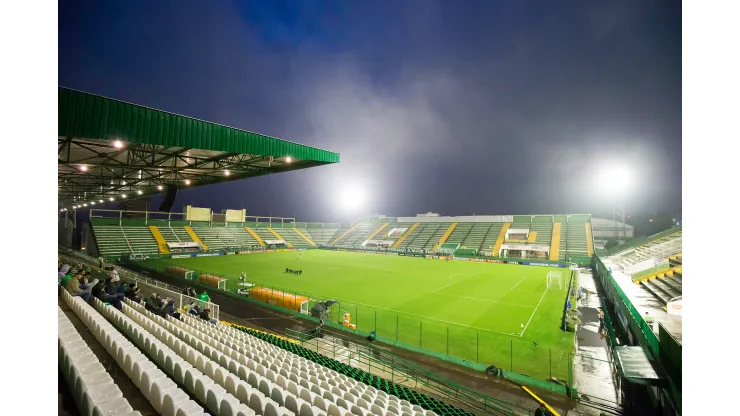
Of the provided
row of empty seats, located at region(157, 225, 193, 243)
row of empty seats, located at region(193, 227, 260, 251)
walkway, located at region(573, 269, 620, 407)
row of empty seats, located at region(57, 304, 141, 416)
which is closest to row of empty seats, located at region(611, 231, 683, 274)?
walkway, located at region(573, 269, 620, 407)

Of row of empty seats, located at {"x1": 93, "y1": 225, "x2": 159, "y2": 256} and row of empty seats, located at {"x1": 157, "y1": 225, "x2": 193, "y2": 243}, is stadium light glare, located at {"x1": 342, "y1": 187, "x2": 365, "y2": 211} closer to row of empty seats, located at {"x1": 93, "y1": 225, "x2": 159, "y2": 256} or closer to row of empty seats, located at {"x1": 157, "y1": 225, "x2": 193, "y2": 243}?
row of empty seats, located at {"x1": 157, "y1": 225, "x2": 193, "y2": 243}

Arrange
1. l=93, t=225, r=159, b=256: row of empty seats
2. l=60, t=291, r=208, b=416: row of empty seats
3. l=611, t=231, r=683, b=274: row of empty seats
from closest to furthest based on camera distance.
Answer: l=60, t=291, r=208, b=416: row of empty seats, l=611, t=231, r=683, b=274: row of empty seats, l=93, t=225, r=159, b=256: row of empty seats

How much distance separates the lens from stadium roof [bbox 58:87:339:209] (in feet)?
29.4

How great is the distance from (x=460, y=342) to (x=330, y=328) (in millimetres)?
5735

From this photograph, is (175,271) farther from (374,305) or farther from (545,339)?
(545,339)

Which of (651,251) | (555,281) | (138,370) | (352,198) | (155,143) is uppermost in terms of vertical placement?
(352,198)

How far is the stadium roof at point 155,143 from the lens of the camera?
29.4 feet

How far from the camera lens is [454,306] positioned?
1906cm

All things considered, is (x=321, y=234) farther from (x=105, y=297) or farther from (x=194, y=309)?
(x=105, y=297)

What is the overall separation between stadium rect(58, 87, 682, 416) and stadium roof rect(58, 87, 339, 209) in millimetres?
56

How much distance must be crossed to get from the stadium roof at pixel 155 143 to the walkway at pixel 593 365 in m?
13.8

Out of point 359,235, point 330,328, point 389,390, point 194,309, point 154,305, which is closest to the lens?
point 389,390

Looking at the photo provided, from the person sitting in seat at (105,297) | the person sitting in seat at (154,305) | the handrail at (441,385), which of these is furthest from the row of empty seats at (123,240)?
the handrail at (441,385)

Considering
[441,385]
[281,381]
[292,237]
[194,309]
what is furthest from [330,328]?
[292,237]
